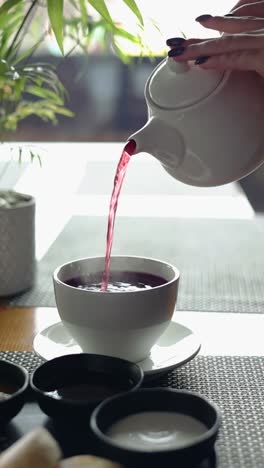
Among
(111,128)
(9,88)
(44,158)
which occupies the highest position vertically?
(9,88)

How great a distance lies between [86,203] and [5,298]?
654 millimetres

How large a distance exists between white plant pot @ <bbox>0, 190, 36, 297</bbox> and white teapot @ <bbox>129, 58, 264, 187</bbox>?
349mm

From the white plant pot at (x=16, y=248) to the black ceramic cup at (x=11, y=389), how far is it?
355 millimetres

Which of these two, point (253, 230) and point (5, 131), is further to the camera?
point (253, 230)

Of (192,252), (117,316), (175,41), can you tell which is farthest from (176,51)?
(192,252)

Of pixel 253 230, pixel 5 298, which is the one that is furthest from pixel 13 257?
pixel 253 230

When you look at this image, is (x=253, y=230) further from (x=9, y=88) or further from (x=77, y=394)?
(x=77, y=394)

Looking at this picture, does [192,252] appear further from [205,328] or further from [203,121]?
[203,121]

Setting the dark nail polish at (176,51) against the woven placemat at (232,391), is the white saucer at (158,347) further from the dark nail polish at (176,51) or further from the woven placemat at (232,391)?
the dark nail polish at (176,51)

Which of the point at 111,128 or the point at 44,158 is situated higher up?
the point at 44,158

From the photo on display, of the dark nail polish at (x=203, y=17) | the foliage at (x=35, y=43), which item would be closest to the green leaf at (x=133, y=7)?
the foliage at (x=35, y=43)

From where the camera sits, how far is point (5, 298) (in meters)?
0.95

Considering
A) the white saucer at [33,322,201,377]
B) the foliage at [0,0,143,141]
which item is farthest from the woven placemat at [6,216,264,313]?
the foliage at [0,0,143,141]

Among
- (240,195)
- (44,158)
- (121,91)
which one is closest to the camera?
(240,195)
